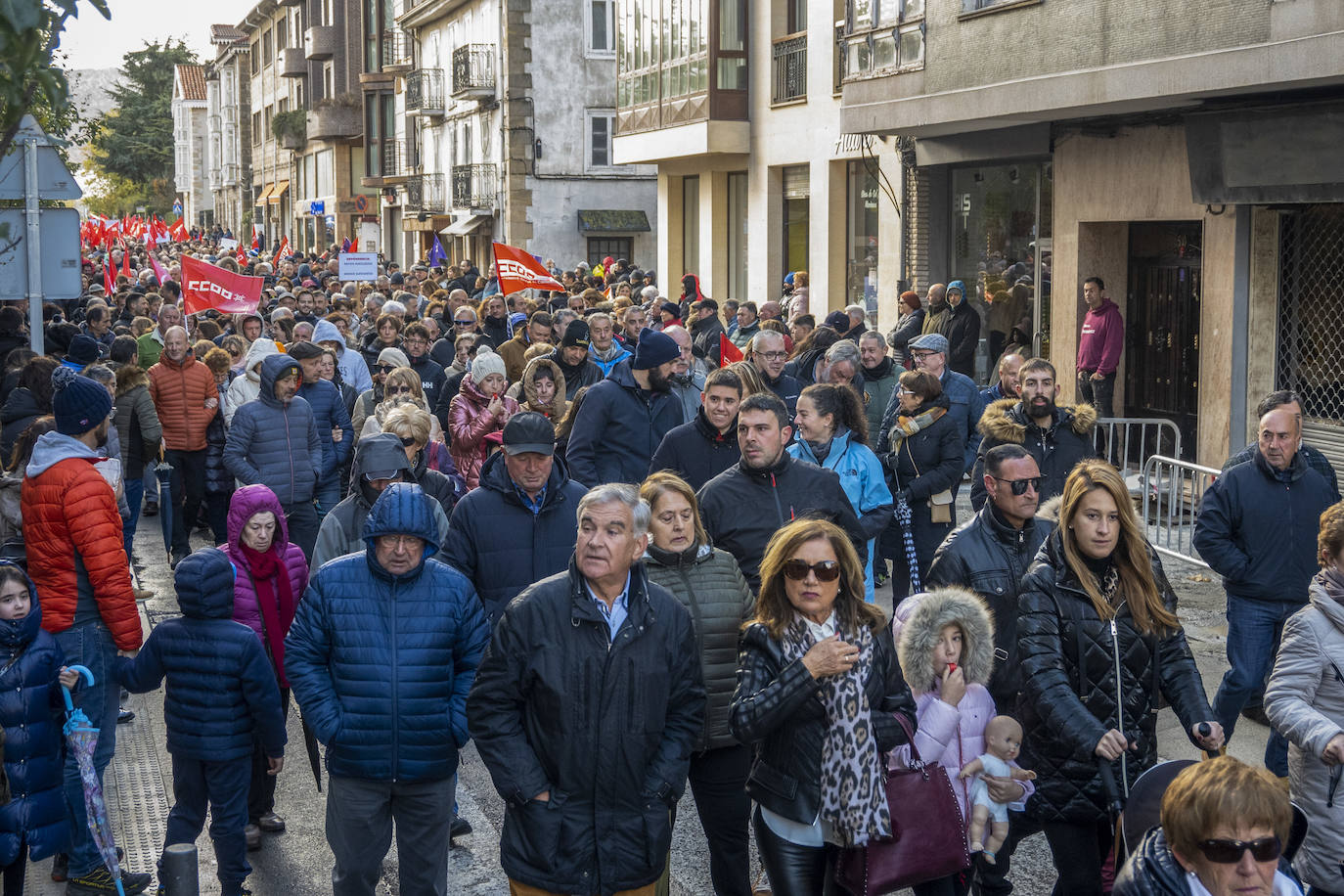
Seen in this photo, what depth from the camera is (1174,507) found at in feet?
41.9

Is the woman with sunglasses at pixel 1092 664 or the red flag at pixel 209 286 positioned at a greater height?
the red flag at pixel 209 286

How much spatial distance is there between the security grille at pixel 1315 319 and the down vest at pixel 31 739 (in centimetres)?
1092

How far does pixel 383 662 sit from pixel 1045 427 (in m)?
4.51

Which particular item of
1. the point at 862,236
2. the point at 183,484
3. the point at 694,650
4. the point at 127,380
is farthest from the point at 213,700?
the point at 862,236

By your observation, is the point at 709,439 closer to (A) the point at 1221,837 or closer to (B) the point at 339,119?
(A) the point at 1221,837

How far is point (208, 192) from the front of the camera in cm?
11175

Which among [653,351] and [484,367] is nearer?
[653,351]

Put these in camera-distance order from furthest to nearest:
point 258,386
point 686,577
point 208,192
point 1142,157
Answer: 1. point 208,192
2. point 1142,157
3. point 258,386
4. point 686,577

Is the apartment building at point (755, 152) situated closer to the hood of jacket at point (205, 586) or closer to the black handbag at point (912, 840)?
the hood of jacket at point (205, 586)

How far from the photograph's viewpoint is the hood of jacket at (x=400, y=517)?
17.0 feet

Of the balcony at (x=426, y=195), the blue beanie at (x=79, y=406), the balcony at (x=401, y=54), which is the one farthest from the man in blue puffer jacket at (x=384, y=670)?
the balcony at (x=401, y=54)

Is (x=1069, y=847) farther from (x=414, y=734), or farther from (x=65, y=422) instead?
(x=65, y=422)

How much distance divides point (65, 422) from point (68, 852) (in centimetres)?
186

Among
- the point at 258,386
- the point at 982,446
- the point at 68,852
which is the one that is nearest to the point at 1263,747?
the point at 982,446
